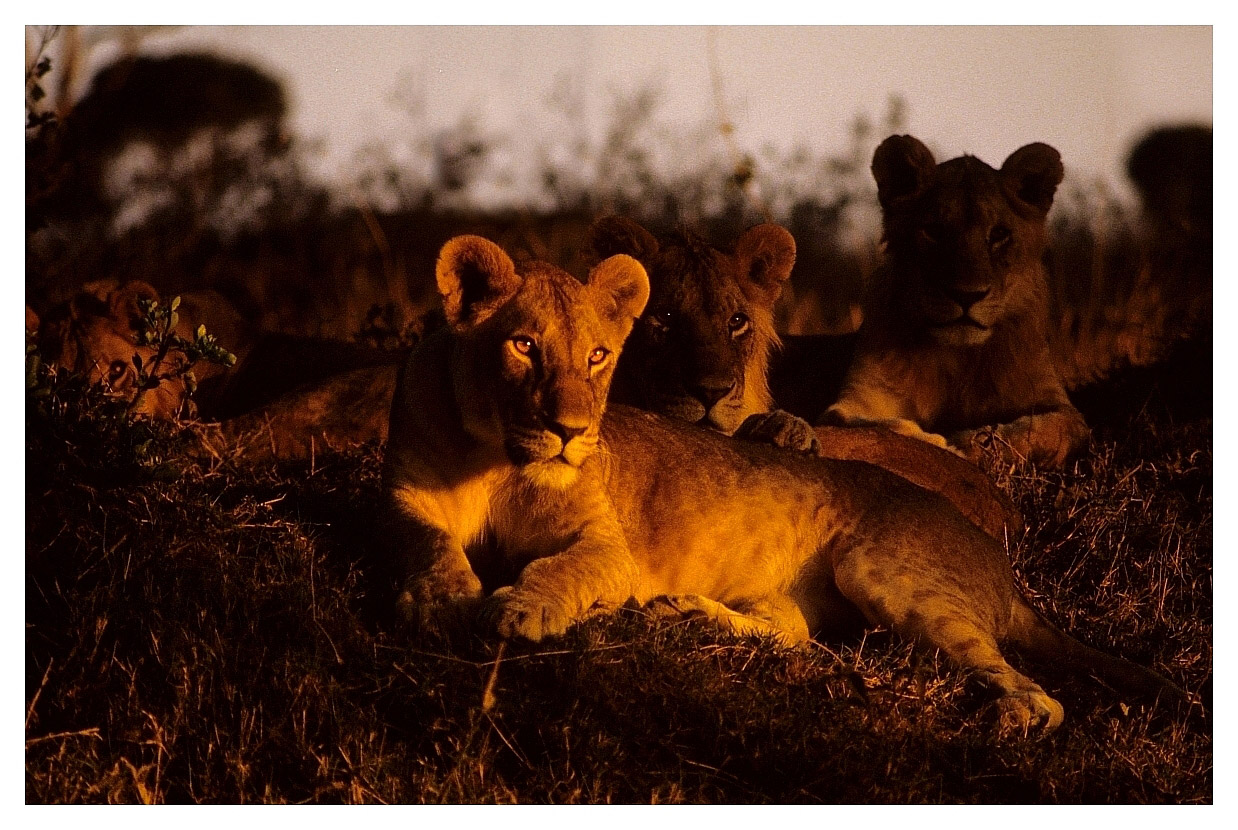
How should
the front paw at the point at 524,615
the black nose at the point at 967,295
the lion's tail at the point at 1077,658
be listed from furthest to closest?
the black nose at the point at 967,295, the lion's tail at the point at 1077,658, the front paw at the point at 524,615

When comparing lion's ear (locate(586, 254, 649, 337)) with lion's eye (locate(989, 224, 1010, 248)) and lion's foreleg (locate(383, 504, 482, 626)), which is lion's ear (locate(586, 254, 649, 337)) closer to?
lion's foreleg (locate(383, 504, 482, 626))

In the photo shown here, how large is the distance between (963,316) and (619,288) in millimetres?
2231

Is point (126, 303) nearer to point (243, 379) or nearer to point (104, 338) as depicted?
point (104, 338)

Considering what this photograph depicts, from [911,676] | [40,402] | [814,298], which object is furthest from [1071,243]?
[40,402]

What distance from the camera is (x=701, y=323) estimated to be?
5.91 m

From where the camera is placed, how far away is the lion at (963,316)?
662 centimetres

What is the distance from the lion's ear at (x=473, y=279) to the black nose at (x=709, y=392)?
3.66 feet

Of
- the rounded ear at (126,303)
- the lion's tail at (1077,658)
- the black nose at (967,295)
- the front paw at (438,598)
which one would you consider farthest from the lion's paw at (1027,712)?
the rounded ear at (126,303)

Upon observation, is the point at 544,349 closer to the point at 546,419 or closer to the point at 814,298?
the point at 546,419

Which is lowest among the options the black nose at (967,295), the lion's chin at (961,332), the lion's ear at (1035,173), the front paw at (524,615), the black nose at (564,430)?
the front paw at (524,615)

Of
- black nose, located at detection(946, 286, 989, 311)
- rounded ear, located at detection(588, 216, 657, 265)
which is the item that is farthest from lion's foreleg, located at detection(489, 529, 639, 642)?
black nose, located at detection(946, 286, 989, 311)

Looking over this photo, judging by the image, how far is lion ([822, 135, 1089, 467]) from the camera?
6.62 metres

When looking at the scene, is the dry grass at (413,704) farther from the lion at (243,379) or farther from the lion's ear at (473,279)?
the lion at (243,379)

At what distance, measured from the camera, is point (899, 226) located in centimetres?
685
